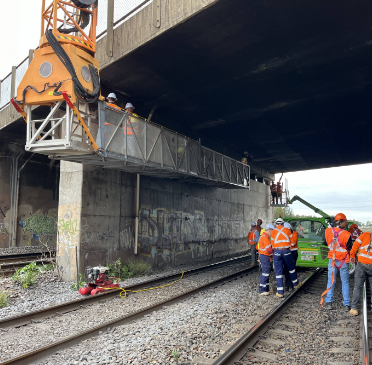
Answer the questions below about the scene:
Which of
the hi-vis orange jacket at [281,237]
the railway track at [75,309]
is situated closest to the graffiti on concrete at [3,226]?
the railway track at [75,309]

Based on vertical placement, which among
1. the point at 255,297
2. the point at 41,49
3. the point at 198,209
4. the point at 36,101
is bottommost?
the point at 255,297

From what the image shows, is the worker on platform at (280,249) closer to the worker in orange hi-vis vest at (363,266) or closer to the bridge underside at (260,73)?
the worker in orange hi-vis vest at (363,266)

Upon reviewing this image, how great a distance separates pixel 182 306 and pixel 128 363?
11.0 feet

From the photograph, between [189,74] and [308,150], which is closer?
[189,74]

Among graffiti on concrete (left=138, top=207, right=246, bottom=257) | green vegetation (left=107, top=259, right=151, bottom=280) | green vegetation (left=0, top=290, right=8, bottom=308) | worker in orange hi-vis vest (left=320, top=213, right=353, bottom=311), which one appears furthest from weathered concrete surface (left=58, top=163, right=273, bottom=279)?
worker in orange hi-vis vest (left=320, top=213, right=353, bottom=311)

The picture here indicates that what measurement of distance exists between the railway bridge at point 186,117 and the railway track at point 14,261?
2119 mm

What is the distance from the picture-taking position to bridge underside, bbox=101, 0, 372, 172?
8180 millimetres

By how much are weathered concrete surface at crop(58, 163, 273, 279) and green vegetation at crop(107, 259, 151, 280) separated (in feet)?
0.85

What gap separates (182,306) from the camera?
7.79m

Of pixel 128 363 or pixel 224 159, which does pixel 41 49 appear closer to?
pixel 128 363

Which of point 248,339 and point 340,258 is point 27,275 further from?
point 340,258

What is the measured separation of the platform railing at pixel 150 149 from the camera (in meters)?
8.74

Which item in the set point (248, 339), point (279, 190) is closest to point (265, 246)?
point (248, 339)

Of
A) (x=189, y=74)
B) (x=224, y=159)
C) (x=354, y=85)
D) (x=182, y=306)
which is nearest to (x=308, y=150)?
(x=224, y=159)
